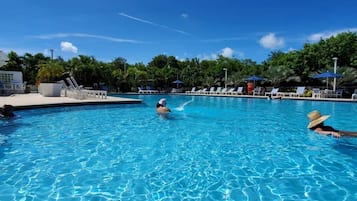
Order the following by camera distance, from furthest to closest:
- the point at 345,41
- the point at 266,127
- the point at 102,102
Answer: the point at 345,41, the point at 102,102, the point at 266,127

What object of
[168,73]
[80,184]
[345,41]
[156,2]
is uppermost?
[156,2]

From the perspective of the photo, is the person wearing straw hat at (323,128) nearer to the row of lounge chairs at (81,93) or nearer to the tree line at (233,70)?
the row of lounge chairs at (81,93)

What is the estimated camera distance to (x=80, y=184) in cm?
381

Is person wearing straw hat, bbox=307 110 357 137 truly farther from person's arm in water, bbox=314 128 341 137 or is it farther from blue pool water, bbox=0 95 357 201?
blue pool water, bbox=0 95 357 201

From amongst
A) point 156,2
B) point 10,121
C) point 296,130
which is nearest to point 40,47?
point 156,2

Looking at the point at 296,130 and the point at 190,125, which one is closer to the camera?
the point at 296,130

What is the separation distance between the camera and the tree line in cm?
2484

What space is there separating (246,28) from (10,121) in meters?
25.5

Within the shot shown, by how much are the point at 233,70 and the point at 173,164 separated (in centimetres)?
3238

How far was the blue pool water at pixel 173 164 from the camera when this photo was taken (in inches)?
142

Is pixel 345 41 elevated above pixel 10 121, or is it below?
above

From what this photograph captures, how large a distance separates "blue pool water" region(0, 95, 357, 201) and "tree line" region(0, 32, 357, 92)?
1952 centimetres

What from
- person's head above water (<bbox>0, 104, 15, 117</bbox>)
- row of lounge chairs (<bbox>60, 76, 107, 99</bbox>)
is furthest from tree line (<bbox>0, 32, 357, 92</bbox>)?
person's head above water (<bbox>0, 104, 15, 117</bbox>)

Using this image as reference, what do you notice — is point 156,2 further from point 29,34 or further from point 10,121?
point 29,34
